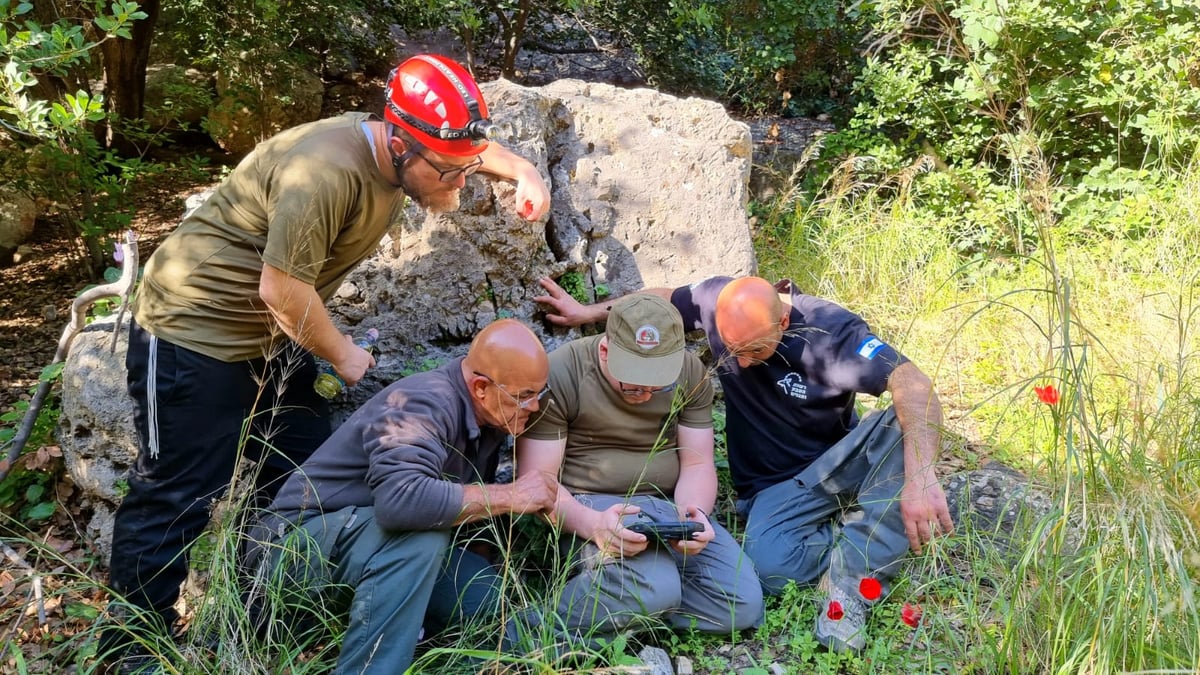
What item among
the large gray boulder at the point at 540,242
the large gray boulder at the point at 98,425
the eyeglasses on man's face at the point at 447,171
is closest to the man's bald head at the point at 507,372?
the eyeglasses on man's face at the point at 447,171

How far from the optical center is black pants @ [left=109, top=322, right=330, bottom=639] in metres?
2.85

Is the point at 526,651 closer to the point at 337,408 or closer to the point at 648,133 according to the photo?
the point at 337,408

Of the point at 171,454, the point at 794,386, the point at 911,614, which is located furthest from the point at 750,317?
the point at 171,454

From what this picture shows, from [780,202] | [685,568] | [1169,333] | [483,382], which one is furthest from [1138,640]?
[780,202]

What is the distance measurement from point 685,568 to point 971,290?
11.5 feet

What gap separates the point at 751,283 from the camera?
3.40 meters

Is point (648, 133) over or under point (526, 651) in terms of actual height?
over

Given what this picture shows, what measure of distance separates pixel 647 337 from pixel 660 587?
0.90 metres

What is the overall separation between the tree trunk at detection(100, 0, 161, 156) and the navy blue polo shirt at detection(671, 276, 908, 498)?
15.7 feet

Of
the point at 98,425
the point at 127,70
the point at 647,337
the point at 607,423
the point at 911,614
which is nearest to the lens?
the point at 911,614

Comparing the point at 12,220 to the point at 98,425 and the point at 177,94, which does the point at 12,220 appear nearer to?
the point at 177,94

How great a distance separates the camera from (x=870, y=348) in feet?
11.1

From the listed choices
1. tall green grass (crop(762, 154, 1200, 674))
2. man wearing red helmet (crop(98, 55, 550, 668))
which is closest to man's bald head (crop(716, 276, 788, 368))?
tall green grass (crop(762, 154, 1200, 674))

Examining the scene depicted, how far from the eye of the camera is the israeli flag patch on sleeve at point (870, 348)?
3.38m
